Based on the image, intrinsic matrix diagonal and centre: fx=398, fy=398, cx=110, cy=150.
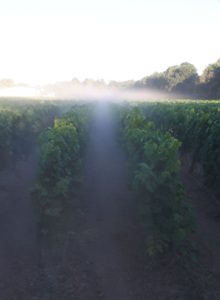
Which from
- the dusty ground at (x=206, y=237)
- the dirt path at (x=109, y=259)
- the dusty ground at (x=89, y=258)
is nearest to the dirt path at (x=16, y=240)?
the dusty ground at (x=89, y=258)

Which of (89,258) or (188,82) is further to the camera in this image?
(188,82)

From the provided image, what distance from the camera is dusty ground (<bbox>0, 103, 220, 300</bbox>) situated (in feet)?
24.7

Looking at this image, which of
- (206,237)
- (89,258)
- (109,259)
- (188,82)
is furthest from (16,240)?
(188,82)

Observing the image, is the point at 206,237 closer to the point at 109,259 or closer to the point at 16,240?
the point at 109,259

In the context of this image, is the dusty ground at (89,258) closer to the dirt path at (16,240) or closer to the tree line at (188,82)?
the dirt path at (16,240)

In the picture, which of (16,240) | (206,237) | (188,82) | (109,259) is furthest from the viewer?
(188,82)

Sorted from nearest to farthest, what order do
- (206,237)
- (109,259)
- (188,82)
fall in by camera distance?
1. (109,259)
2. (206,237)
3. (188,82)

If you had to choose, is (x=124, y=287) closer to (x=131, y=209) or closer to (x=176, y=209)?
(x=176, y=209)

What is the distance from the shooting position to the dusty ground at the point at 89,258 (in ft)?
24.7

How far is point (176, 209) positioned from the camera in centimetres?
852

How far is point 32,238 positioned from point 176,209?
3787mm

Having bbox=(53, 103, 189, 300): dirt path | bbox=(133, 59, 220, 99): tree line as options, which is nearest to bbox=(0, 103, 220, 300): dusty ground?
bbox=(53, 103, 189, 300): dirt path

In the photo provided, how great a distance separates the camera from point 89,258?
8.81m

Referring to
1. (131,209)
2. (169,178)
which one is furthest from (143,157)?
(169,178)
